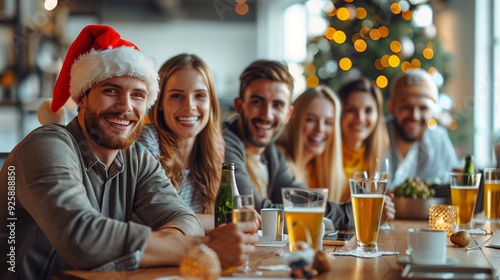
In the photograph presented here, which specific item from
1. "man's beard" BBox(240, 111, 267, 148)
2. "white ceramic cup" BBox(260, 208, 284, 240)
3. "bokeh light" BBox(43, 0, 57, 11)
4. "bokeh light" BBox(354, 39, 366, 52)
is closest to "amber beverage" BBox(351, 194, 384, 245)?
"white ceramic cup" BBox(260, 208, 284, 240)

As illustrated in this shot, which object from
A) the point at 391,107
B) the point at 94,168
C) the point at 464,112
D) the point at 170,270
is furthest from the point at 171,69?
the point at 464,112

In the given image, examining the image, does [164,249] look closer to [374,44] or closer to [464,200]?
[464,200]

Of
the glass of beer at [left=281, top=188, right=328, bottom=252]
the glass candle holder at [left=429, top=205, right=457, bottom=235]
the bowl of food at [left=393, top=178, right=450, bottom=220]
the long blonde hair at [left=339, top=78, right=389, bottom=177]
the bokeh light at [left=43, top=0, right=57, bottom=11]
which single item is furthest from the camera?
the bokeh light at [left=43, top=0, right=57, bottom=11]

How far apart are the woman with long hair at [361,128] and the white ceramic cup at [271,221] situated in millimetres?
1885

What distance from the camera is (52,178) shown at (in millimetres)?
1699

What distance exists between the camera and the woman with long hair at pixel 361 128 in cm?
389

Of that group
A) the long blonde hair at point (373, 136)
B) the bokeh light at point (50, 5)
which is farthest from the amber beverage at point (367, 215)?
the bokeh light at point (50, 5)

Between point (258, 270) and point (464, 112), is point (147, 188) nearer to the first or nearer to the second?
point (258, 270)

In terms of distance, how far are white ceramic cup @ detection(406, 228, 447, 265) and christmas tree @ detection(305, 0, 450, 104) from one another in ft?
15.4

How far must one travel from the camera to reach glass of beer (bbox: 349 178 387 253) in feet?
6.19

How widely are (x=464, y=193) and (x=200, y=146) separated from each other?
105 centimetres

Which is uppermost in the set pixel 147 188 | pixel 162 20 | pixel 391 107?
pixel 162 20

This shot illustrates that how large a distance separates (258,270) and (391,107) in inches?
116

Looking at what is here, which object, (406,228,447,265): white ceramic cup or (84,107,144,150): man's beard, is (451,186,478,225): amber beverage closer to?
(406,228,447,265): white ceramic cup
